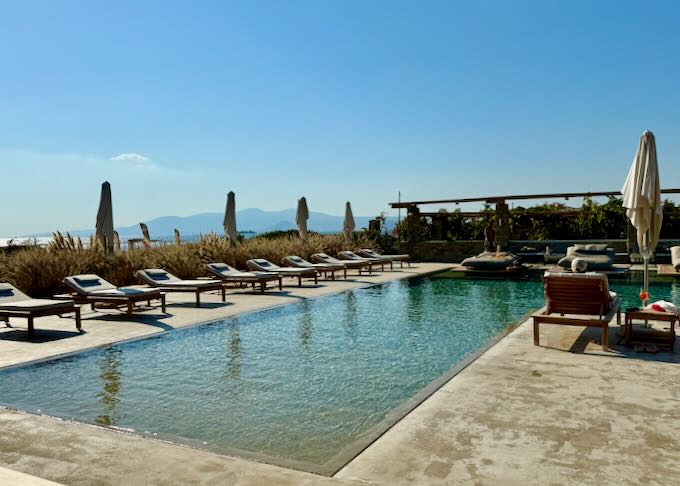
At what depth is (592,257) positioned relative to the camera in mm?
14047

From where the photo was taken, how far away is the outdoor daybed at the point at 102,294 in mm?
8305

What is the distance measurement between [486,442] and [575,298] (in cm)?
333

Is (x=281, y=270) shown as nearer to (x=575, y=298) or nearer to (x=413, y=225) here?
(x=575, y=298)

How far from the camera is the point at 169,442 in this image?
3.35 meters

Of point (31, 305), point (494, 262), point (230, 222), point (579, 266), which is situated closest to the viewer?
point (579, 266)

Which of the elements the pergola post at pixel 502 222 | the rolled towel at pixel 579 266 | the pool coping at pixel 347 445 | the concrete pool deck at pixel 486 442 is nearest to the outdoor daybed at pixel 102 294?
the pool coping at pixel 347 445

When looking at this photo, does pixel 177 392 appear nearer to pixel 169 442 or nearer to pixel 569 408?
pixel 169 442

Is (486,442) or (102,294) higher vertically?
(102,294)

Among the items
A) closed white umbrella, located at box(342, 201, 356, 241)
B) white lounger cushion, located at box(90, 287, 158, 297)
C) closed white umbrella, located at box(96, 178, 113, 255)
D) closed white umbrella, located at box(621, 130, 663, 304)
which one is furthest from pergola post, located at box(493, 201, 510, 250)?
white lounger cushion, located at box(90, 287, 158, 297)

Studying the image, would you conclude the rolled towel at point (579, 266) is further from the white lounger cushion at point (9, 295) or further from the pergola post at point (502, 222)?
the pergola post at point (502, 222)

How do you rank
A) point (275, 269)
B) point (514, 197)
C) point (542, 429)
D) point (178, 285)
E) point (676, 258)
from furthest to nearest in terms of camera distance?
point (514, 197)
point (676, 258)
point (275, 269)
point (178, 285)
point (542, 429)

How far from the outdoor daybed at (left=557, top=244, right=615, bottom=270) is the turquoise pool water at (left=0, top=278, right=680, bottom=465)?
5.85 m

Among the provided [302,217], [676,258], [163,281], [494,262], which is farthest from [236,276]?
[676,258]

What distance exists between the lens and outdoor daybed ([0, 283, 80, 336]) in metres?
6.83
